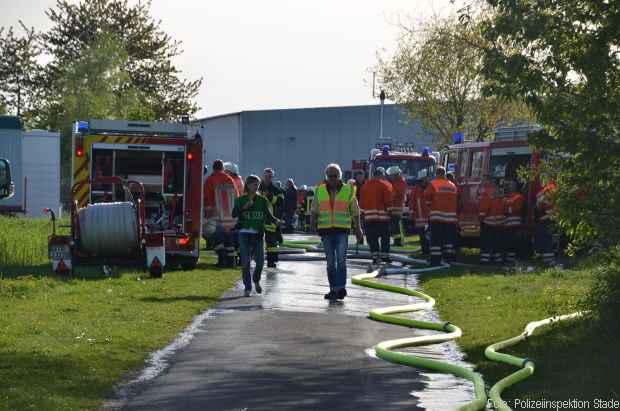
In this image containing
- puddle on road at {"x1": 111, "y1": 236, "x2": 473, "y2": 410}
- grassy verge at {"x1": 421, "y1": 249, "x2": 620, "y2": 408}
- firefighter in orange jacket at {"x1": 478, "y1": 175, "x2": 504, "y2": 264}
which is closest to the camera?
grassy verge at {"x1": 421, "y1": 249, "x2": 620, "y2": 408}

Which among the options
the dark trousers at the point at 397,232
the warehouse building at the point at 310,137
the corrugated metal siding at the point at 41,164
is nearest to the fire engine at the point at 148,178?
the dark trousers at the point at 397,232

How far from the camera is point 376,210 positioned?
77.3ft

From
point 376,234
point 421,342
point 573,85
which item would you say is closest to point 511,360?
point 421,342

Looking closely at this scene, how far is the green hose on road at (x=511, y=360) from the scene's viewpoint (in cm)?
893

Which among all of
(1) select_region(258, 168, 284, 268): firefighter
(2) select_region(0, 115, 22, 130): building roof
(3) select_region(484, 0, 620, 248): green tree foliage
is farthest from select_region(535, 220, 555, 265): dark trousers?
(2) select_region(0, 115, 22, 130): building roof

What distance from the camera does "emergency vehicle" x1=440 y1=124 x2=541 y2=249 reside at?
81.9 feet

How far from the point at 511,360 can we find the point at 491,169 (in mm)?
15969

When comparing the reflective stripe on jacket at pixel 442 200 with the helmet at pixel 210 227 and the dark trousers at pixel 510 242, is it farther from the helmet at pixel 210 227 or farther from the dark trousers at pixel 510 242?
the helmet at pixel 210 227

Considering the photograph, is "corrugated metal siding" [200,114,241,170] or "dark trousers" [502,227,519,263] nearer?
"dark trousers" [502,227,519,263]

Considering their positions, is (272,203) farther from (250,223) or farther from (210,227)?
(250,223)

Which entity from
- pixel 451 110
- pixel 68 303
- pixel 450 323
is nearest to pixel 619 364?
pixel 450 323

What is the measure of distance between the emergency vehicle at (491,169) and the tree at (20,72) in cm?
5105

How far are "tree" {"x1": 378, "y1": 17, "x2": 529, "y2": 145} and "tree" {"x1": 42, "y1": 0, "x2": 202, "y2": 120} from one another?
88.1ft

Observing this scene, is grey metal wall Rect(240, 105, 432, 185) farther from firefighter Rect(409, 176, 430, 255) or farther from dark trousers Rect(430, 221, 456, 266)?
dark trousers Rect(430, 221, 456, 266)
